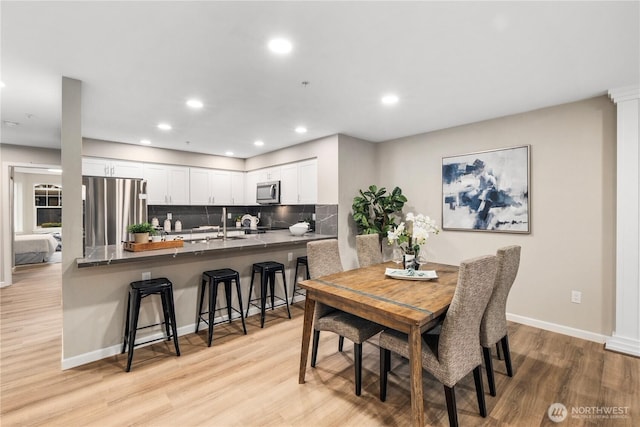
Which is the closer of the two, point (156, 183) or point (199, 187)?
point (156, 183)

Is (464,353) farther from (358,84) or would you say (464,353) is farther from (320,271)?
(358,84)

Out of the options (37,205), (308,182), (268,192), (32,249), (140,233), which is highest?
(308,182)

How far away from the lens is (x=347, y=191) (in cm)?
449

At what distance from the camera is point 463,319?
168 centimetres

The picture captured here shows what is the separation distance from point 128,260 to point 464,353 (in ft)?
8.89

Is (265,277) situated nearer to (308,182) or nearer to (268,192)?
(308,182)

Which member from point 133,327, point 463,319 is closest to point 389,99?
point 463,319

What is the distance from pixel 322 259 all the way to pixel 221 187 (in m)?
4.22

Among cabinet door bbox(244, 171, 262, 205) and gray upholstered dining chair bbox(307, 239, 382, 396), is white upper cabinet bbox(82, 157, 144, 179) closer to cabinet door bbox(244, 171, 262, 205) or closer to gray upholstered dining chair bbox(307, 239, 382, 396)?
cabinet door bbox(244, 171, 262, 205)

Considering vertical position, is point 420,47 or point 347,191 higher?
point 420,47

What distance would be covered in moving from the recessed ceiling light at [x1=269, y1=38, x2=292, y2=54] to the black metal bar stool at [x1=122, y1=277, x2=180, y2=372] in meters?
2.23

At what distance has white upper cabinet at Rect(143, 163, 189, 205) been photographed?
5.24m

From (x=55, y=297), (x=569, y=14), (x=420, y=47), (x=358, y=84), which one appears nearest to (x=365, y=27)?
(x=420, y=47)

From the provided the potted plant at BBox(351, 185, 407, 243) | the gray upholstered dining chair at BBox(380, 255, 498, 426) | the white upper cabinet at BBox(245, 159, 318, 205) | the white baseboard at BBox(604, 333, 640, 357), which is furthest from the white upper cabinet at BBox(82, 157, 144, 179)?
the white baseboard at BBox(604, 333, 640, 357)
